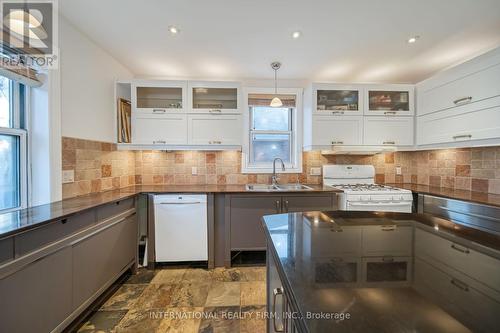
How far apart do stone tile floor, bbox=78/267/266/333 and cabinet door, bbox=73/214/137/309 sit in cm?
24

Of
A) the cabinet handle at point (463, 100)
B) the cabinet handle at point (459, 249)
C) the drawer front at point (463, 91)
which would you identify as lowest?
the cabinet handle at point (459, 249)

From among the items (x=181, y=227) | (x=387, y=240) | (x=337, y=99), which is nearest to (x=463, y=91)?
(x=337, y=99)

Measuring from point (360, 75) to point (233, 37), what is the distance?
1.87 m

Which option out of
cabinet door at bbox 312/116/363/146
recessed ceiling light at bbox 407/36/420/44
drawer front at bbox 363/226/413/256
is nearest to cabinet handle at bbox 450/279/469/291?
drawer front at bbox 363/226/413/256

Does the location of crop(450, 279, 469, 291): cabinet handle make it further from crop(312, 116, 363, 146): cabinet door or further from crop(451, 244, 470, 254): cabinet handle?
crop(312, 116, 363, 146): cabinet door

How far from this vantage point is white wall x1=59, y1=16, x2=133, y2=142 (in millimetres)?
1845

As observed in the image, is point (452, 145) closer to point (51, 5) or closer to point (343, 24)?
point (343, 24)

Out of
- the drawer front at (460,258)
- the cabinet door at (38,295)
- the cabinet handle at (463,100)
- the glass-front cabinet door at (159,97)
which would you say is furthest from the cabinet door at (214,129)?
the cabinet handle at (463,100)

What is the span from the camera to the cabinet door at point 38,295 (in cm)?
105

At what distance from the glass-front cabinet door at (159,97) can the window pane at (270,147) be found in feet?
3.73

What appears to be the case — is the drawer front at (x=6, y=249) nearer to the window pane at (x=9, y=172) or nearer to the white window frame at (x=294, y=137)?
the window pane at (x=9, y=172)

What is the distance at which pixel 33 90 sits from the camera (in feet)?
5.53

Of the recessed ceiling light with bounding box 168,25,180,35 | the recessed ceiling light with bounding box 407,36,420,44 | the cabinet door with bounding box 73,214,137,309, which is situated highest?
the recessed ceiling light with bounding box 407,36,420,44

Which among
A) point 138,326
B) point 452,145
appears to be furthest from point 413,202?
point 138,326
